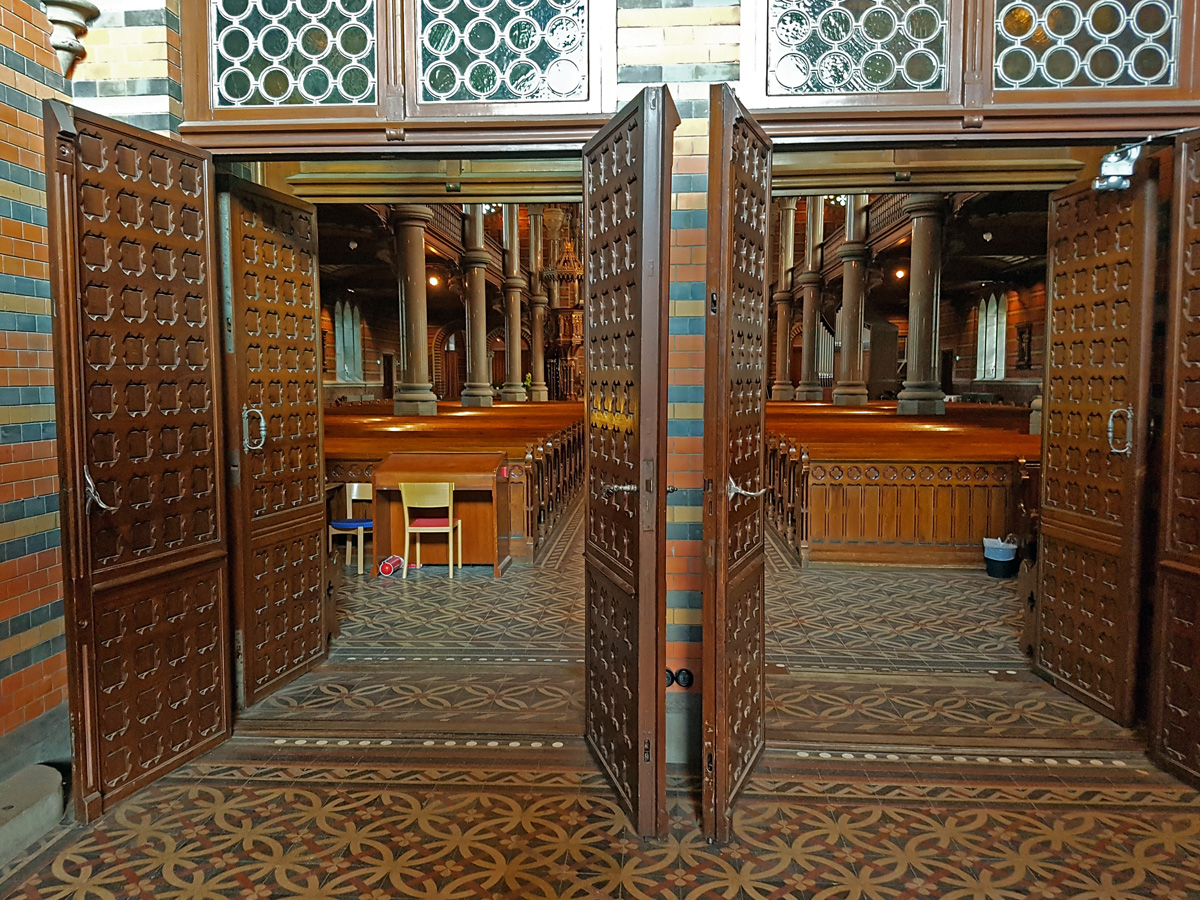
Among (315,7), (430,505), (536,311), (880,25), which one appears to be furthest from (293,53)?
(536,311)

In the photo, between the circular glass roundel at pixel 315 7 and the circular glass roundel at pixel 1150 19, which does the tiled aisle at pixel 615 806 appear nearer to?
the circular glass roundel at pixel 1150 19

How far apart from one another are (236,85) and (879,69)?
2637 millimetres

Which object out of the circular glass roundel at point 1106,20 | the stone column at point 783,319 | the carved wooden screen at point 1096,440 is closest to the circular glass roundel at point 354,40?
the circular glass roundel at point 1106,20

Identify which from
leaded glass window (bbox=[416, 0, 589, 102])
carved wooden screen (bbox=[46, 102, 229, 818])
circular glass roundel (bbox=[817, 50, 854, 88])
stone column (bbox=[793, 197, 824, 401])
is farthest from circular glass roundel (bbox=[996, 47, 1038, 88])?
stone column (bbox=[793, 197, 824, 401])

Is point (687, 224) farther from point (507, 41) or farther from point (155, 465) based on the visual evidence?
point (155, 465)

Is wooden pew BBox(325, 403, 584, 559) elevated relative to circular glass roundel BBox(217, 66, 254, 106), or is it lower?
lower

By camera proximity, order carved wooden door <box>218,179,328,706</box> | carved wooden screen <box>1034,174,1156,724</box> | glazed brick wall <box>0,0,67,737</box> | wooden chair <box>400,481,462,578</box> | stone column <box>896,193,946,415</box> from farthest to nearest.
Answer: stone column <box>896,193,946,415</box> < wooden chair <box>400,481,462,578</box> < carved wooden door <box>218,179,328,706</box> < carved wooden screen <box>1034,174,1156,724</box> < glazed brick wall <box>0,0,67,737</box>

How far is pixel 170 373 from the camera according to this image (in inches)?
124

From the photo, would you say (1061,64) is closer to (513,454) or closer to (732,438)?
(732,438)

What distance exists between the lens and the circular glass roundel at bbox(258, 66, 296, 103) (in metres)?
3.23

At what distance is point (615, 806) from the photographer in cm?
286

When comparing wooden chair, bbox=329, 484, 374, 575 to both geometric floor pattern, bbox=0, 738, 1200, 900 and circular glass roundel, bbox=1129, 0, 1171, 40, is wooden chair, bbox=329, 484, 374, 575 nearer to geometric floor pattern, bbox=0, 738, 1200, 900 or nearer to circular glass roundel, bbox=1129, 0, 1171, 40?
geometric floor pattern, bbox=0, 738, 1200, 900

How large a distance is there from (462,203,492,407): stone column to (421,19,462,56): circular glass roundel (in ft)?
46.8

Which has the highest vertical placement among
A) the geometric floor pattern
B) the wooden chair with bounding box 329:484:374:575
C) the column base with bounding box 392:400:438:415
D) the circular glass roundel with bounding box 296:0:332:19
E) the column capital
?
the column capital
